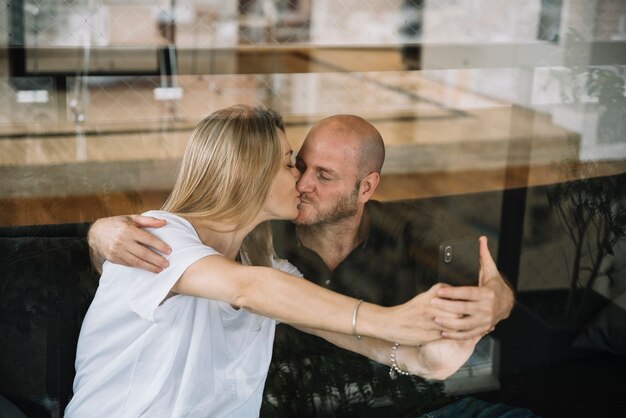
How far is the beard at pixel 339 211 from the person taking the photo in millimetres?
1470

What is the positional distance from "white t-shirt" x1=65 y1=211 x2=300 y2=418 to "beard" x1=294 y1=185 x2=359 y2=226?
0.13 m

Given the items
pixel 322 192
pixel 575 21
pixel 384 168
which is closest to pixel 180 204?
pixel 322 192

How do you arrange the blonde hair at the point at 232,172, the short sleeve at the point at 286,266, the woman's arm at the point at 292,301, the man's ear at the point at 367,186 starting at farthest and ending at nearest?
the man's ear at the point at 367,186, the short sleeve at the point at 286,266, the blonde hair at the point at 232,172, the woman's arm at the point at 292,301

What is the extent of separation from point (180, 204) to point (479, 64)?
82 centimetres

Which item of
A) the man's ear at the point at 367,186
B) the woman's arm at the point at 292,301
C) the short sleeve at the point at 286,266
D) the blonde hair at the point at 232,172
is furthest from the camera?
the man's ear at the point at 367,186

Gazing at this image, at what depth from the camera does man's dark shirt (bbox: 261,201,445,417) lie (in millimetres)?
1463

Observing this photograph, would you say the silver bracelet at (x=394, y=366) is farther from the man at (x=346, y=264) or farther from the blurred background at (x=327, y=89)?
the blurred background at (x=327, y=89)

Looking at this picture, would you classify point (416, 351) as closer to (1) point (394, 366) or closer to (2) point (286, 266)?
(1) point (394, 366)

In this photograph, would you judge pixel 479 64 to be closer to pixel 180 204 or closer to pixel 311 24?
pixel 311 24

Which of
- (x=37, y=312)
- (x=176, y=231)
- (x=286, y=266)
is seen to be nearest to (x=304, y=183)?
(x=286, y=266)

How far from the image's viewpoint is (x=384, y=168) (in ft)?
5.14

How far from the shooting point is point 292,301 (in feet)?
3.95

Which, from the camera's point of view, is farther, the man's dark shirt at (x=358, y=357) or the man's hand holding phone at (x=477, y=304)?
the man's dark shirt at (x=358, y=357)

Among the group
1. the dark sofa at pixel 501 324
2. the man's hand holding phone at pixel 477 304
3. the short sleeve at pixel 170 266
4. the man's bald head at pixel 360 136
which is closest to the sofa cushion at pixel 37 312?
the dark sofa at pixel 501 324
